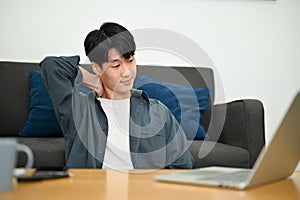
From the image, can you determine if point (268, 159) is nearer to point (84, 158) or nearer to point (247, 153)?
point (84, 158)

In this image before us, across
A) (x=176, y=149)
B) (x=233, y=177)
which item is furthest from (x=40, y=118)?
(x=233, y=177)

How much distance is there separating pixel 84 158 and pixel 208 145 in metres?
0.76

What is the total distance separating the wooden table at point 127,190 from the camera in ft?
2.61

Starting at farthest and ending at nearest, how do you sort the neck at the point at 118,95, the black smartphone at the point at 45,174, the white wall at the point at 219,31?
the white wall at the point at 219,31 < the neck at the point at 118,95 < the black smartphone at the point at 45,174

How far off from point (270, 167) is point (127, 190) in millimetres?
272

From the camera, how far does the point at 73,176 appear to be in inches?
39.8

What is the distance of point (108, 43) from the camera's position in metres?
1.69

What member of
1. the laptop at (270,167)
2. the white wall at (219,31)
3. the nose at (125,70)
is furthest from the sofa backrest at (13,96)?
the laptop at (270,167)

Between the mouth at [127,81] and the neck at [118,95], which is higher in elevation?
the mouth at [127,81]

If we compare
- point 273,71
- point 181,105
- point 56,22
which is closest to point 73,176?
point 181,105

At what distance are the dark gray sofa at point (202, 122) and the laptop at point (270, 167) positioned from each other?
1.05 metres

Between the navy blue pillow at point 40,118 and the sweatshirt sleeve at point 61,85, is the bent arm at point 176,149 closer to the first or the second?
the sweatshirt sleeve at point 61,85

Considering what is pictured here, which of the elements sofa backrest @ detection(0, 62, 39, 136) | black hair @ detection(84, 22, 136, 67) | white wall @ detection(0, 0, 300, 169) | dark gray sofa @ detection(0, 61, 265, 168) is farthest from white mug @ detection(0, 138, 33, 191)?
white wall @ detection(0, 0, 300, 169)

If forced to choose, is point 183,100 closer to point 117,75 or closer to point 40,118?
point 40,118
